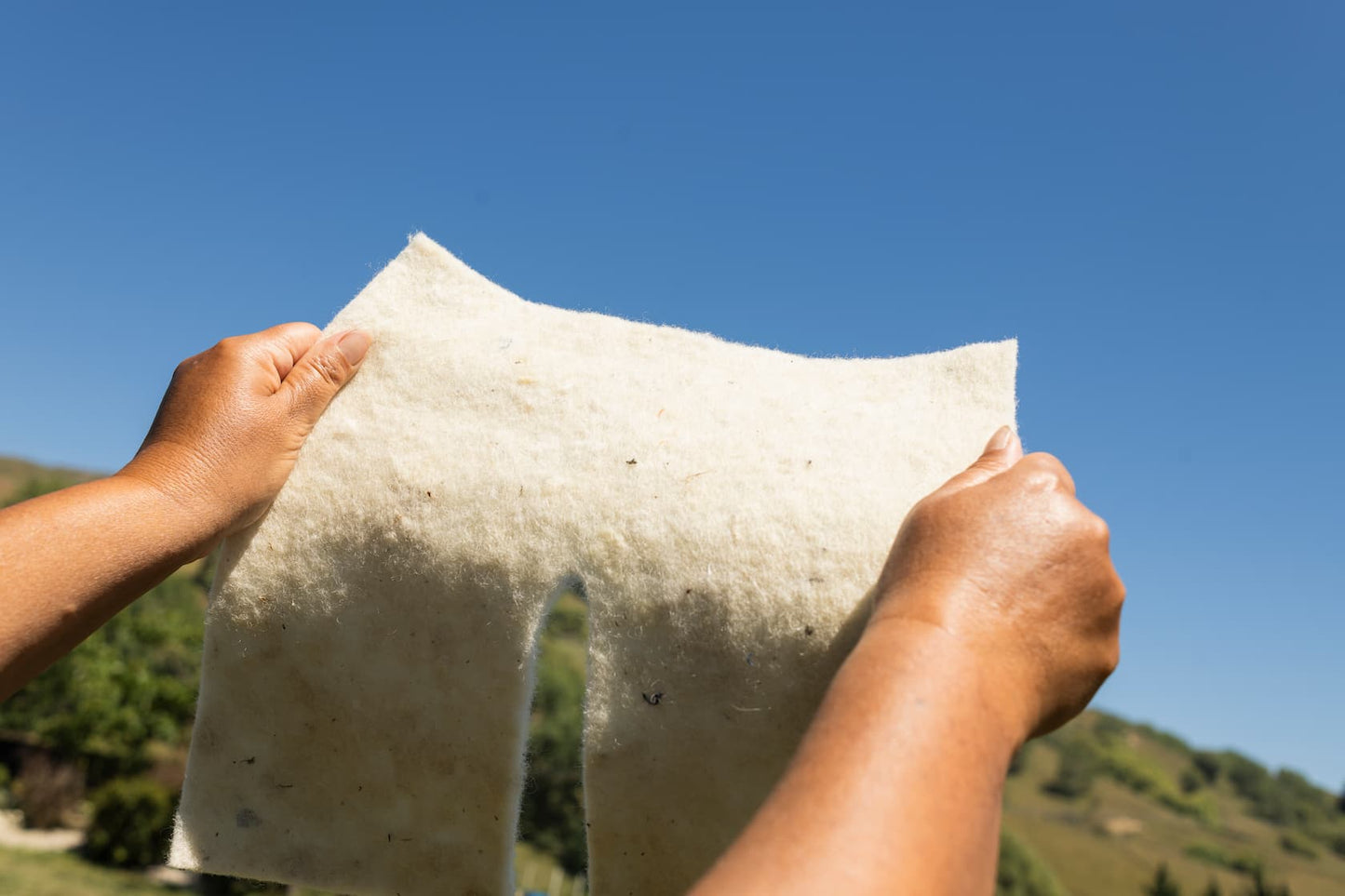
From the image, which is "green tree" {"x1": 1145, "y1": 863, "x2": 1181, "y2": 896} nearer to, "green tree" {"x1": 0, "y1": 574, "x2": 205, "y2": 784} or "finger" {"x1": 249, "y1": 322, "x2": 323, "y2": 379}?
"green tree" {"x1": 0, "y1": 574, "x2": 205, "y2": 784}

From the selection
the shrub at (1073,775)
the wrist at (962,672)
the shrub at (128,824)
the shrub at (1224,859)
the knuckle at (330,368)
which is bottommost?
the shrub at (128,824)

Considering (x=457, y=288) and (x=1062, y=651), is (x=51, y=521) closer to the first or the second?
(x=457, y=288)

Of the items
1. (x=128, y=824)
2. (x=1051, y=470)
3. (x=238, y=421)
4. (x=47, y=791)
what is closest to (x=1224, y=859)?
(x=128, y=824)

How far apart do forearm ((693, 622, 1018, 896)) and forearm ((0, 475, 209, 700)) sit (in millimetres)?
1272

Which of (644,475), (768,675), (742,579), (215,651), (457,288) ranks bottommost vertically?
(215,651)

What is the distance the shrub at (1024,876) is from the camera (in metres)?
61.3

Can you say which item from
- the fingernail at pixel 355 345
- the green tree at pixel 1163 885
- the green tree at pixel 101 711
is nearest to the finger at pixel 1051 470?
the fingernail at pixel 355 345

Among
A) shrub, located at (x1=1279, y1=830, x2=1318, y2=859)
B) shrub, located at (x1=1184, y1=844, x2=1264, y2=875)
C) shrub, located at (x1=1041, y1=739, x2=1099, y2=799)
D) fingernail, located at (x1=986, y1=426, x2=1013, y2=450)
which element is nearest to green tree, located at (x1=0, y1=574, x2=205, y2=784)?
fingernail, located at (x1=986, y1=426, x2=1013, y2=450)

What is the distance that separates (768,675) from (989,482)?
46 cm

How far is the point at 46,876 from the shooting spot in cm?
2825

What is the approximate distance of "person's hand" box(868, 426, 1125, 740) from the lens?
1.12 m

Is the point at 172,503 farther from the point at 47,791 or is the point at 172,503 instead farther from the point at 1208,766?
the point at 1208,766

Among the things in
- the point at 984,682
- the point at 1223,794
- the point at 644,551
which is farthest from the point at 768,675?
the point at 1223,794

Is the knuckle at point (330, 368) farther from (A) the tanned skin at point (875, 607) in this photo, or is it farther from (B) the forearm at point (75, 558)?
(B) the forearm at point (75, 558)
